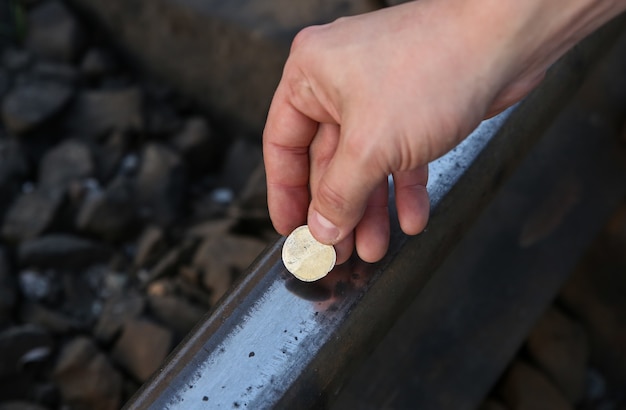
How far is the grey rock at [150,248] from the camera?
269cm

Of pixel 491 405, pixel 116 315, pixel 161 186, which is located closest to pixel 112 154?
pixel 161 186

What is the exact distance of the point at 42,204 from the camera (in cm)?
273

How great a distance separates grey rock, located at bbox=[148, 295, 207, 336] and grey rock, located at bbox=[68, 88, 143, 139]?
81cm

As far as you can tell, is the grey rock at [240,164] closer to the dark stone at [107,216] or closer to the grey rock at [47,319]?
the dark stone at [107,216]

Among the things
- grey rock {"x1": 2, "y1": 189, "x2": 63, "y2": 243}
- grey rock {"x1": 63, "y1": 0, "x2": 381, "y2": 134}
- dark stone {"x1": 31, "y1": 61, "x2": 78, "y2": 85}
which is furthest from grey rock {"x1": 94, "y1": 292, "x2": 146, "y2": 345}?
dark stone {"x1": 31, "y1": 61, "x2": 78, "y2": 85}

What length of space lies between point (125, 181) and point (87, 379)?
31.2 inches

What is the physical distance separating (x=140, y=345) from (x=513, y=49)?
1.49m

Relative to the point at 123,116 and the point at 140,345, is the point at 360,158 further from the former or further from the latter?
the point at 123,116

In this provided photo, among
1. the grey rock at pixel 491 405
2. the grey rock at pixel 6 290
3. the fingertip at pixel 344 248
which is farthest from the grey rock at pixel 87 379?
the fingertip at pixel 344 248

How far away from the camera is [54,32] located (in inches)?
126

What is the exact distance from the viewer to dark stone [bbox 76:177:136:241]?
2693 millimetres

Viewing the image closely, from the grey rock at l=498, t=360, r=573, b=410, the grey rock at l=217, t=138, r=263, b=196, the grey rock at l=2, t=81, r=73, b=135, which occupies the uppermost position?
the grey rock at l=2, t=81, r=73, b=135

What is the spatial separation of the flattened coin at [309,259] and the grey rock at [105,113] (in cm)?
174

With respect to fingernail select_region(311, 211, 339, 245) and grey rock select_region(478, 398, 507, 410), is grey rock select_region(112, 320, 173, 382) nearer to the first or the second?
grey rock select_region(478, 398, 507, 410)
